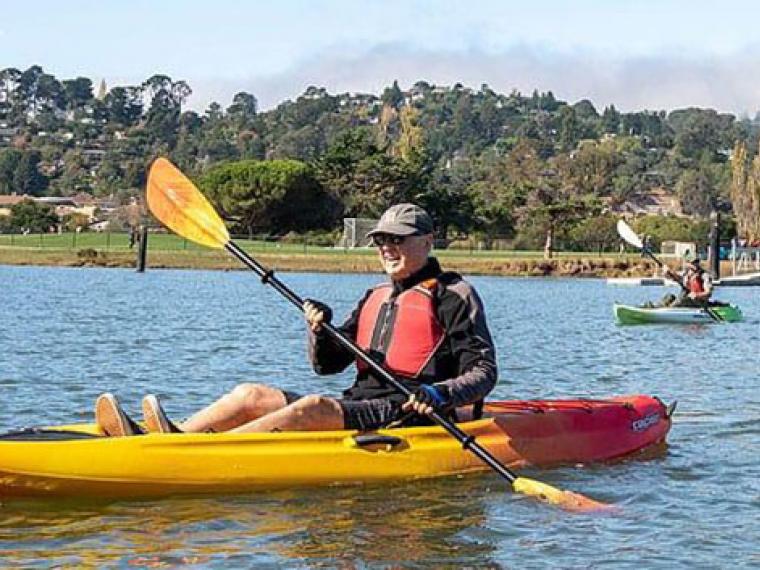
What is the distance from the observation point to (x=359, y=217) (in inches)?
2586

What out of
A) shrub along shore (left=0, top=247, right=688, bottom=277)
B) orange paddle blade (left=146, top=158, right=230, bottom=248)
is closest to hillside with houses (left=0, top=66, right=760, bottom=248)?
shrub along shore (left=0, top=247, right=688, bottom=277)

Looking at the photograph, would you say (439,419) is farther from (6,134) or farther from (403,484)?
(6,134)

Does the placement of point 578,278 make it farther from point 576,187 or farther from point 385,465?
point 576,187

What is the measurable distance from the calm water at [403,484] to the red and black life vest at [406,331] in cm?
71

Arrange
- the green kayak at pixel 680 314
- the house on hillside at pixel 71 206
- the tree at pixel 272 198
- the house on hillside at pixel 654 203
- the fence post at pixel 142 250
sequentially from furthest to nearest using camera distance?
the house on hillside at pixel 654 203 < the house on hillside at pixel 71 206 < the tree at pixel 272 198 < the fence post at pixel 142 250 < the green kayak at pixel 680 314

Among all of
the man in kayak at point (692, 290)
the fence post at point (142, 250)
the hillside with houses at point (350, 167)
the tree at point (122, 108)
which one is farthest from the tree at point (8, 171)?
the man in kayak at point (692, 290)

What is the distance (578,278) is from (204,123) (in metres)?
128

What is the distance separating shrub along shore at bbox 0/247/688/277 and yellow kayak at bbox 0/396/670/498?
43.0 meters

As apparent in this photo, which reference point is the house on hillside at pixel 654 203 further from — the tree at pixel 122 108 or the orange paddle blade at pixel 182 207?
the orange paddle blade at pixel 182 207

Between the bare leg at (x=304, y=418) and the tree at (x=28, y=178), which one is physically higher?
the tree at (x=28, y=178)

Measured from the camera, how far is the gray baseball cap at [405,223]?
25.9ft

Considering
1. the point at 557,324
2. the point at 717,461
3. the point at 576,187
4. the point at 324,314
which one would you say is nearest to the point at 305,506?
the point at 324,314

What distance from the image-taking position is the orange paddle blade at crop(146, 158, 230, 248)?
9.35 metres

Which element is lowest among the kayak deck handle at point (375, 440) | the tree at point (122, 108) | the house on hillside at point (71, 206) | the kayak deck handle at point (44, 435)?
the kayak deck handle at point (375, 440)
